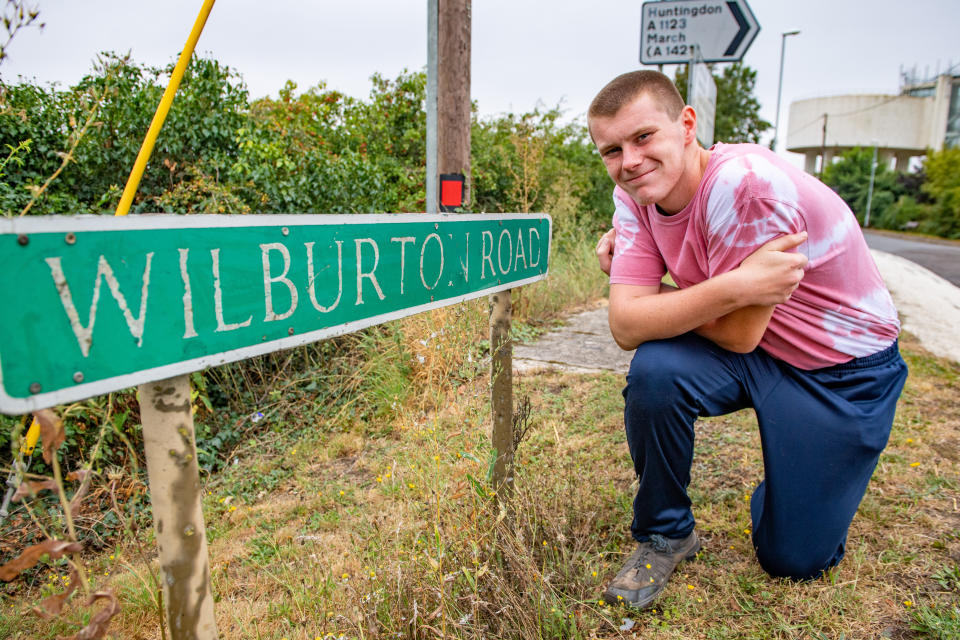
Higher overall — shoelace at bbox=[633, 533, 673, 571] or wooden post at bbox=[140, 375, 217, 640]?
wooden post at bbox=[140, 375, 217, 640]

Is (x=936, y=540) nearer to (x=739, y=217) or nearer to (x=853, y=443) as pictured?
(x=853, y=443)

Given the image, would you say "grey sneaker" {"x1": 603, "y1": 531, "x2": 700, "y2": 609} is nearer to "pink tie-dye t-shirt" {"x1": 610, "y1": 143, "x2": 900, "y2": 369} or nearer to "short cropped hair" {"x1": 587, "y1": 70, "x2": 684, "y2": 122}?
"pink tie-dye t-shirt" {"x1": 610, "y1": 143, "x2": 900, "y2": 369}

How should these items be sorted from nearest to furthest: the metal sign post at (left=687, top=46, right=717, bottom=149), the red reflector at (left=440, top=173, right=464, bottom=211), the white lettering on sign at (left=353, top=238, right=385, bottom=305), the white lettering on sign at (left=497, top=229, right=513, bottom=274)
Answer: the white lettering on sign at (left=353, top=238, right=385, bottom=305), the white lettering on sign at (left=497, top=229, right=513, bottom=274), the red reflector at (left=440, top=173, right=464, bottom=211), the metal sign post at (left=687, top=46, right=717, bottom=149)

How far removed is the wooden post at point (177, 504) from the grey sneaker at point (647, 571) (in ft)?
4.15

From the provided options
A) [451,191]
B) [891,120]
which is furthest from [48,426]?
[891,120]

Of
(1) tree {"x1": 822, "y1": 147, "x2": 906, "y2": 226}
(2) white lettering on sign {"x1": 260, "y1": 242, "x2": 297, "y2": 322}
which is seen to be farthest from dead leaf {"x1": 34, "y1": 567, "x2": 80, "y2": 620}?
(1) tree {"x1": 822, "y1": 147, "x2": 906, "y2": 226}

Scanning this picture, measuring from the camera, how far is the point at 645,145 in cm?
182

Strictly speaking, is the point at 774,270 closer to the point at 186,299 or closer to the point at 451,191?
the point at 186,299

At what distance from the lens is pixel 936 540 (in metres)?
2.08

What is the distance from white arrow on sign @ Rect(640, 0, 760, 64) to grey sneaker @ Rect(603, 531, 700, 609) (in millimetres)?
4535

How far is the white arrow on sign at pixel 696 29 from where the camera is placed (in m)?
5.10

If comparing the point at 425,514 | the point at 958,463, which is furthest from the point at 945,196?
the point at 425,514

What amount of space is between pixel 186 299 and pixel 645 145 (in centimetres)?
144

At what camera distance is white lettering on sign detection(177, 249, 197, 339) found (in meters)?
0.84
